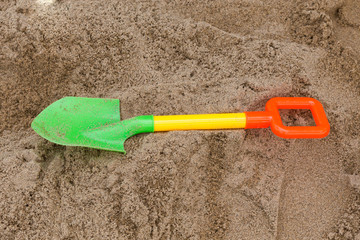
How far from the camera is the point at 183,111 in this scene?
1363mm

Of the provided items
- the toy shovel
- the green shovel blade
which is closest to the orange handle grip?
the toy shovel

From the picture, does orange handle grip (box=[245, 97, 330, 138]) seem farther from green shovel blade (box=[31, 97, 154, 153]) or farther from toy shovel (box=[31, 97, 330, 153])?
green shovel blade (box=[31, 97, 154, 153])

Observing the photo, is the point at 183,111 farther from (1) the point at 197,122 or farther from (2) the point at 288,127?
(2) the point at 288,127

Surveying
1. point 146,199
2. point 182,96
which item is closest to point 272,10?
point 182,96

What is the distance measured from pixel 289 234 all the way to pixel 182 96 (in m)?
0.61

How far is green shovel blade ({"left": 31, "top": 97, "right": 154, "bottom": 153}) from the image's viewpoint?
1.27 m

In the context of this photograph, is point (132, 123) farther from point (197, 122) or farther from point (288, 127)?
point (288, 127)

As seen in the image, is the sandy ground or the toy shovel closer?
the sandy ground

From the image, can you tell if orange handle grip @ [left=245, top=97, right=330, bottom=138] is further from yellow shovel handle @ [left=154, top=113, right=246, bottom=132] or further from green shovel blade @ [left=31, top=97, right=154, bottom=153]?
green shovel blade @ [left=31, top=97, right=154, bottom=153]

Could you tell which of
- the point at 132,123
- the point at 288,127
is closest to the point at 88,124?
the point at 132,123

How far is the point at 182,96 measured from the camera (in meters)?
1.38

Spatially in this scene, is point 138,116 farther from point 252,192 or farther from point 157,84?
point 252,192

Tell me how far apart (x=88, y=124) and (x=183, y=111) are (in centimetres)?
35

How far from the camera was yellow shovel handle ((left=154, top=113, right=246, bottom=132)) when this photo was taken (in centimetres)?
130
